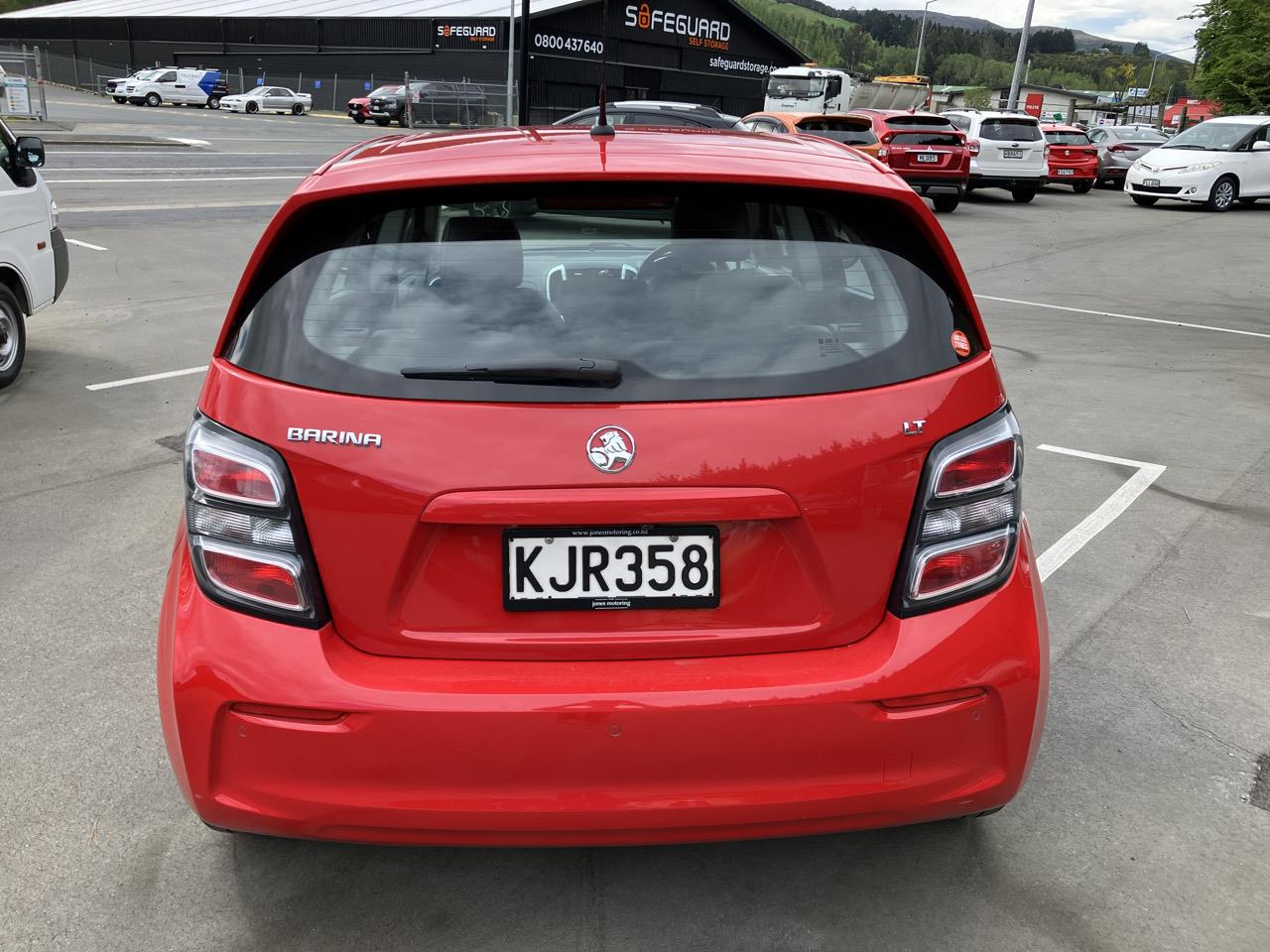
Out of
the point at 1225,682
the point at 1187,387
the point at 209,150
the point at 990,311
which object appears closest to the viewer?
the point at 1225,682

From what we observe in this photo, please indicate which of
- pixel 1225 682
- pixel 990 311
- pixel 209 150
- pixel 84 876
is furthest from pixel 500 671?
pixel 209 150

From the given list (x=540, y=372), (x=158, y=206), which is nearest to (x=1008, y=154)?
(x=158, y=206)

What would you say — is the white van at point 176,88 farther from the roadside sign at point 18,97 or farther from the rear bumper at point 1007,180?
the rear bumper at point 1007,180

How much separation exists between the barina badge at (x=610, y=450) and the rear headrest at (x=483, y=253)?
404 millimetres

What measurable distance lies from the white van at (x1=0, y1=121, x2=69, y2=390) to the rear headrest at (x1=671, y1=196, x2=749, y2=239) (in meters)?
5.87

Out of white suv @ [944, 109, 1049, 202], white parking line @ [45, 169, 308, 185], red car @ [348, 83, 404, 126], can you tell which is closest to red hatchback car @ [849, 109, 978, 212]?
white suv @ [944, 109, 1049, 202]

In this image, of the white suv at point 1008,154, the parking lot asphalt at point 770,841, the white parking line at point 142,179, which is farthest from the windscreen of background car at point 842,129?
the parking lot asphalt at point 770,841

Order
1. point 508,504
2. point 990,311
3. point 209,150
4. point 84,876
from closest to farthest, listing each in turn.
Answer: point 508,504 < point 84,876 < point 990,311 < point 209,150

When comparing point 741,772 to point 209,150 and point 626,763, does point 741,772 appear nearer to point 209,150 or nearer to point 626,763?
point 626,763

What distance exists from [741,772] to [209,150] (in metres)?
30.2

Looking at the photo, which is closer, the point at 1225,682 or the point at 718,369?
the point at 718,369

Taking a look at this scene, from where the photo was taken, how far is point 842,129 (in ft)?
68.3

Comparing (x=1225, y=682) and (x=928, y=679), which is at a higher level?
(x=928, y=679)

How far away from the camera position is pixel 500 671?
2.22 meters
